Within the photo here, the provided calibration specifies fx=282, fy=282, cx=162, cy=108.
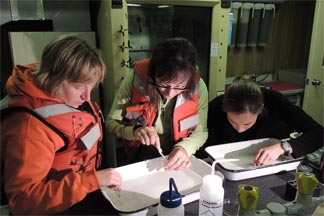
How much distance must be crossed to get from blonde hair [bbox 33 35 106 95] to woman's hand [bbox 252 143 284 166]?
0.71 meters

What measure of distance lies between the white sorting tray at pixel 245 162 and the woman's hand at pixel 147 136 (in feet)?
0.80

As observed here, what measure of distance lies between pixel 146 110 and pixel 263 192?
57 centimetres

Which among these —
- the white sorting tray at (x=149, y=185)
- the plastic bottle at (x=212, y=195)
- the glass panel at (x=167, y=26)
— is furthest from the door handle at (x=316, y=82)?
the plastic bottle at (x=212, y=195)

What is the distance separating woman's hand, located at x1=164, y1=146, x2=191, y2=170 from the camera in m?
1.08

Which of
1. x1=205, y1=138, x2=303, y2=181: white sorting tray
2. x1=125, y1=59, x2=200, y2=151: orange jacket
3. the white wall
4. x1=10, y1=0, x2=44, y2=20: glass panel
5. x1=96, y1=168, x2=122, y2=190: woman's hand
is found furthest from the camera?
the white wall

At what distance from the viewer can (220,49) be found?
2.24 m

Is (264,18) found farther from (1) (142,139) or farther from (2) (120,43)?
(1) (142,139)

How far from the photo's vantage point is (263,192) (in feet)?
3.21

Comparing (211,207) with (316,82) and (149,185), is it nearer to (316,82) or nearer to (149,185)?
(149,185)

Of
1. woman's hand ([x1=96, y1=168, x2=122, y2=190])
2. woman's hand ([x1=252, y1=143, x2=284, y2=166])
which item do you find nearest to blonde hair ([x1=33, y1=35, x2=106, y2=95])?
woman's hand ([x1=96, y1=168, x2=122, y2=190])

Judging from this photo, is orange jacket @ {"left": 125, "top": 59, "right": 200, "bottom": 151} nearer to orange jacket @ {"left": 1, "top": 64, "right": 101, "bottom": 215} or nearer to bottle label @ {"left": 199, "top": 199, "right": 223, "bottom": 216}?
orange jacket @ {"left": 1, "top": 64, "right": 101, "bottom": 215}

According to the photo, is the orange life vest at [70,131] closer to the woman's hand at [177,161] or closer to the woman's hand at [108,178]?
the woman's hand at [108,178]

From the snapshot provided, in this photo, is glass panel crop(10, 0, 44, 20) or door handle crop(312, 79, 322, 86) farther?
door handle crop(312, 79, 322, 86)

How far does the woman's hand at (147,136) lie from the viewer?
1.09 meters
